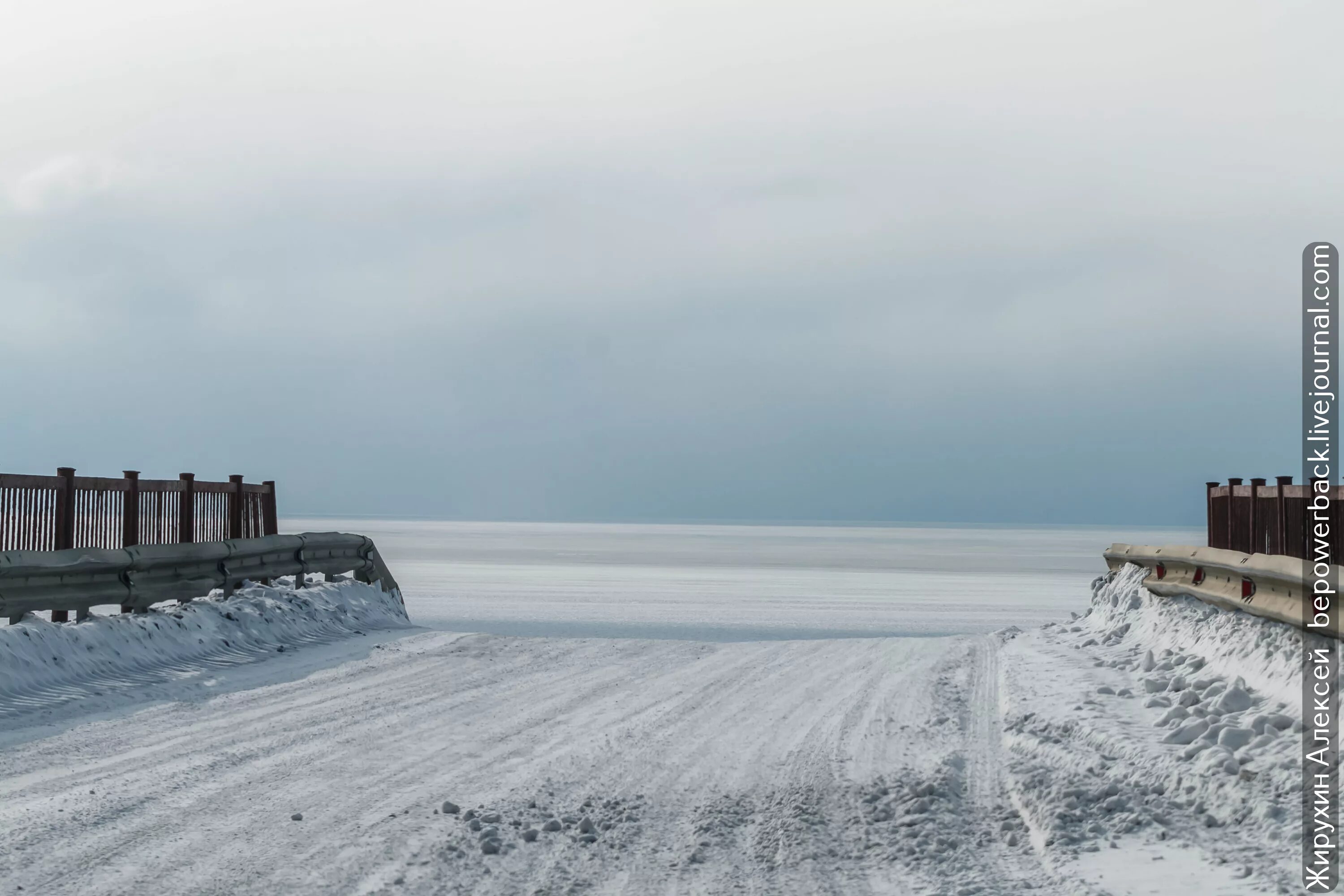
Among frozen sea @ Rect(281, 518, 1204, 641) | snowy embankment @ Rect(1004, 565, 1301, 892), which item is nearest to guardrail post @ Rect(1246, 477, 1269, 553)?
snowy embankment @ Rect(1004, 565, 1301, 892)

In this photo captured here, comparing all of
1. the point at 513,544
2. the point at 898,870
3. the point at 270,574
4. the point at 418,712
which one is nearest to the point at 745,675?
the point at 418,712

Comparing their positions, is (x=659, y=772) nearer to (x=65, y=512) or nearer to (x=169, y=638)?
(x=169, y=638)

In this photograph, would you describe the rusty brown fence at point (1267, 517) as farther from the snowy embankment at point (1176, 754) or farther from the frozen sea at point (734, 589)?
the frozen sea at point (734, 589)

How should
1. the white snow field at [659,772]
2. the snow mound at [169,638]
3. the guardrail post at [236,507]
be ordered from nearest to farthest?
the white snow field at [659,772] < the snow mound at [169,638] < the guardrail post at [236,507]

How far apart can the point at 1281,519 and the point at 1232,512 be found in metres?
2.08

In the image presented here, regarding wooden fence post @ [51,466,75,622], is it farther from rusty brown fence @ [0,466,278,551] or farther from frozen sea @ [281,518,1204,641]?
frozen sea @ [281,518,1204,641]

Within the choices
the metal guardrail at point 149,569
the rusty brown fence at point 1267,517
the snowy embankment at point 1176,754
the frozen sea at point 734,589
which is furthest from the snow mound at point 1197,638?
the metal guardrail at point 149,569

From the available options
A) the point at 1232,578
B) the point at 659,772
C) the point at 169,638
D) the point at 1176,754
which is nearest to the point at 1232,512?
the point at 1232,578

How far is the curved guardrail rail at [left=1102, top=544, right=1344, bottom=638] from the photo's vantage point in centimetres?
768

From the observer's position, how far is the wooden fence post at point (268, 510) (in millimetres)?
18531

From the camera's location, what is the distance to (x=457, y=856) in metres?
5.34

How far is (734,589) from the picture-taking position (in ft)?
90.3

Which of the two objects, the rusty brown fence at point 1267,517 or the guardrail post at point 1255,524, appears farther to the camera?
the guardrail post at point 1255,524

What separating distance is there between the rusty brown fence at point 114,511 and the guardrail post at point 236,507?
1cm
